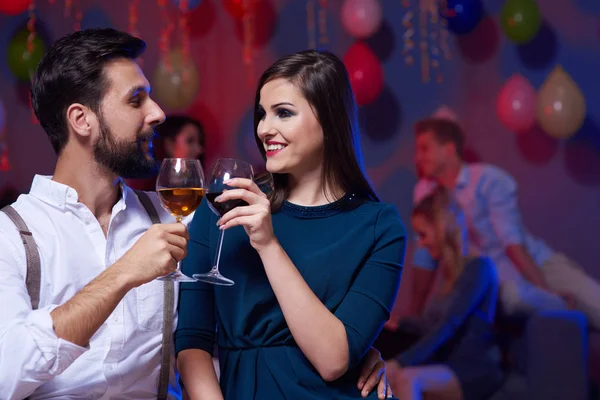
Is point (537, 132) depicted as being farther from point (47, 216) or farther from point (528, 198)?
point (47, 216)

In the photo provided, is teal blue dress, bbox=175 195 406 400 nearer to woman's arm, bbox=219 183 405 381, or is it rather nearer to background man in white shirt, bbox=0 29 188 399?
woman's arm, bbox=219 183 405 381

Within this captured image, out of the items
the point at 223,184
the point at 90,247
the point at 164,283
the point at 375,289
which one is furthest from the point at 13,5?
the point at 375,289

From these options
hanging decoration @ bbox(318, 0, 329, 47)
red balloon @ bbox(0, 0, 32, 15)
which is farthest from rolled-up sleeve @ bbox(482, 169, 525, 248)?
red balloon @ bbox(0, 0, 32, 15)

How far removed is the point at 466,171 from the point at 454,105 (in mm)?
490

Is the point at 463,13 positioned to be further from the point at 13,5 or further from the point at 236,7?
the point at 13,5

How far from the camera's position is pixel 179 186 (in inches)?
58.8

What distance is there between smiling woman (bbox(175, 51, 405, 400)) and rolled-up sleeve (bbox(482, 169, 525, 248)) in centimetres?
239

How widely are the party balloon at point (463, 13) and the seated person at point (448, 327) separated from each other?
3.10ft

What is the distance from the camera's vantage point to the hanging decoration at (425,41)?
14.2ft

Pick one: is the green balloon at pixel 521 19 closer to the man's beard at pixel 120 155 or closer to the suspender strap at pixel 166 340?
the man's beard at pixel 120 155

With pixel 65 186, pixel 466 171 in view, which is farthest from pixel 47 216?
pixel 466 171

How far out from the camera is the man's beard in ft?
5.95

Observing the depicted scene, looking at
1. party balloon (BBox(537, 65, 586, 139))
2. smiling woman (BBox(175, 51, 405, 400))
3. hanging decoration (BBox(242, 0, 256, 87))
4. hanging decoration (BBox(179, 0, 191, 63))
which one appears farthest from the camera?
hanging decoration (BBox(179, 0, 191, 63))

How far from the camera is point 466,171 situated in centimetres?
409
